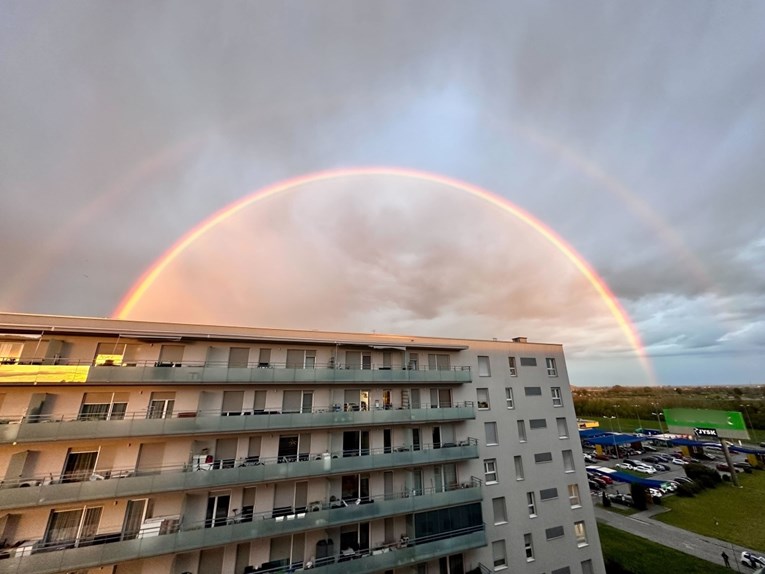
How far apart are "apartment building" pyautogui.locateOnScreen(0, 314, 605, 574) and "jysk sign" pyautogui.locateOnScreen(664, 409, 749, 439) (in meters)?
40.7

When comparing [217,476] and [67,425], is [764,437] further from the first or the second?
[67,425]

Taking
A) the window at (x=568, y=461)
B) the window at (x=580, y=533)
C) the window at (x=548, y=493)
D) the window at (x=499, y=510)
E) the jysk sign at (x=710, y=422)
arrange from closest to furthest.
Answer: the window at (x=499, y=510)
the window at (x=548, y=493)
the window at (x=580, y=533)
the window at (x=568, y=461)
the jysk sign at (x=710, y=422)

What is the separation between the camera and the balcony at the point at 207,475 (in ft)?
39.4

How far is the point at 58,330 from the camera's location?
13703 millimetres

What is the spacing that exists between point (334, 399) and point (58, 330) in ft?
41.7

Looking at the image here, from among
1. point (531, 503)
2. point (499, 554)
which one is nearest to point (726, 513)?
point (531, 503)

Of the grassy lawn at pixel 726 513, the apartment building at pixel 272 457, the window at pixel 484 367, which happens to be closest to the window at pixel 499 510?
the apartment building at pixel 272 457

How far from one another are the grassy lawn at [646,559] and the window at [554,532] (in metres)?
7.26

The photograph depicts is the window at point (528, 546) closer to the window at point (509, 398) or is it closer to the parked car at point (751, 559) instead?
the window at point (509, 398)

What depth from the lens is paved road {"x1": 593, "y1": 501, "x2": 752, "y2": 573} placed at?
25891mm

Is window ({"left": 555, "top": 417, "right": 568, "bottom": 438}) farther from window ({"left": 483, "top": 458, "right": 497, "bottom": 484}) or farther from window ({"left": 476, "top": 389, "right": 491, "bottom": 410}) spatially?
window ({"left": 483, "top": 458, "right": 497, "bottom": 484})

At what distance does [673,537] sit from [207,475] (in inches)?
1563

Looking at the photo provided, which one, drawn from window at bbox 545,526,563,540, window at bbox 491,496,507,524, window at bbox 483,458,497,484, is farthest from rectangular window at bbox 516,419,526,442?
window at bbox 545,526,563,540

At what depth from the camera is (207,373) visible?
596 inches
